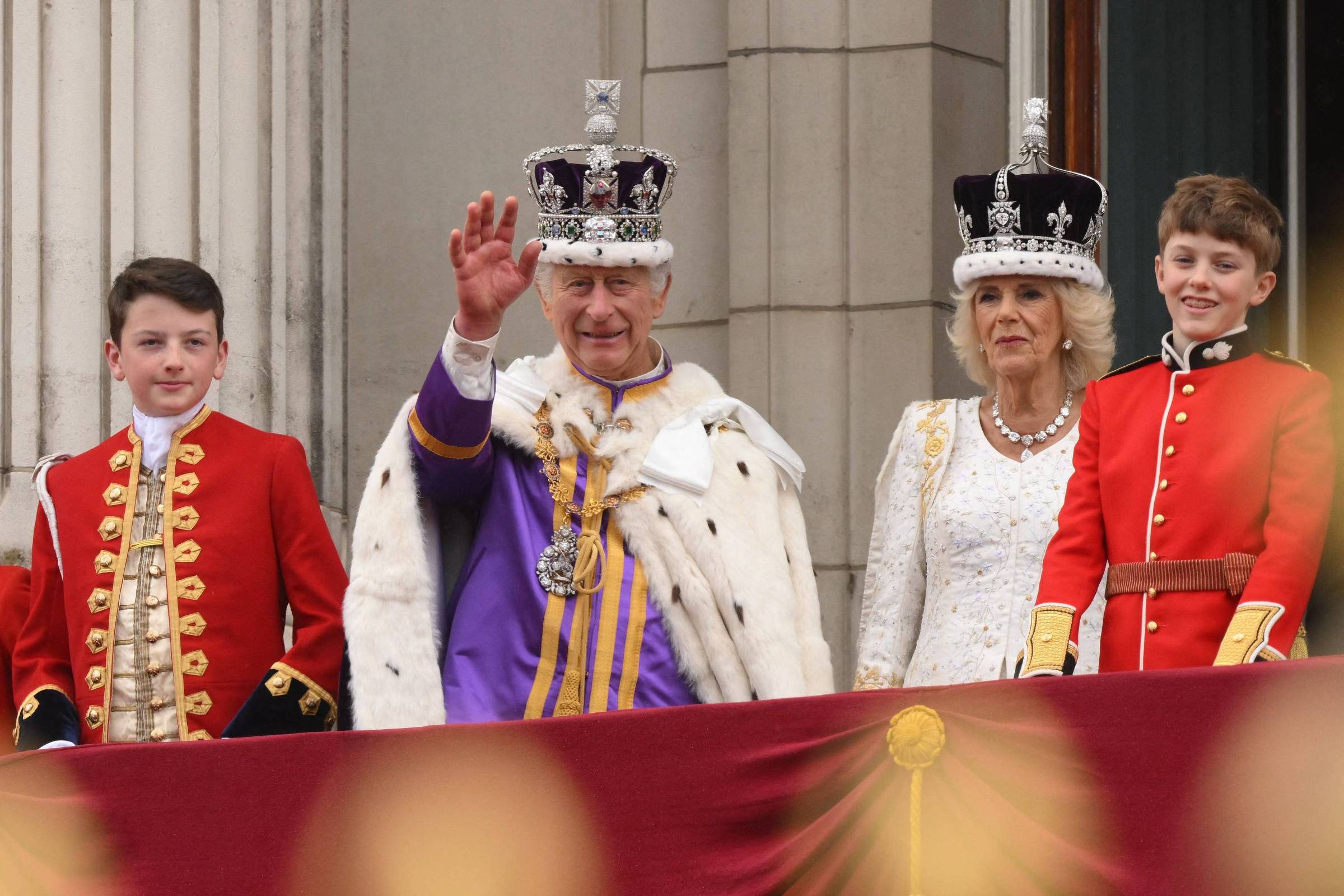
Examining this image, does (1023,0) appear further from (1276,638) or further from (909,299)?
→ (1276,638)

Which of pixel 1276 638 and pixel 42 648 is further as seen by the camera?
pixel 42 648

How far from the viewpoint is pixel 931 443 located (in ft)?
15.8

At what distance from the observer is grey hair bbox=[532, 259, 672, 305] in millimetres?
4613

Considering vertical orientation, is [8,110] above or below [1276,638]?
above

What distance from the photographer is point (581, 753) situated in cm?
356

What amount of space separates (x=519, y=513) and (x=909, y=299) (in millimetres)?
2285

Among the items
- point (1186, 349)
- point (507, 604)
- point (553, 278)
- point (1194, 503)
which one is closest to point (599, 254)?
point (553, 278)

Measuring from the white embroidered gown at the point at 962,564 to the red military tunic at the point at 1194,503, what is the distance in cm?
43

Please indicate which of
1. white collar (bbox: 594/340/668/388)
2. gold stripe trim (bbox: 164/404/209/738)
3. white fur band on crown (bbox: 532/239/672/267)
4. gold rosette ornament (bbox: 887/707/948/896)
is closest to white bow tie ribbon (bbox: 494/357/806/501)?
white collar (bbox: 594/340/668/388)

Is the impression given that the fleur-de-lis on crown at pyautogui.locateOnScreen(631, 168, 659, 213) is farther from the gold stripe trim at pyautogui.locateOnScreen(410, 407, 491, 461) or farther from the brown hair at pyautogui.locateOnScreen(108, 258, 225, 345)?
the brown hair at pyautogui.locateOnScreen(108, 258, 225, 345)

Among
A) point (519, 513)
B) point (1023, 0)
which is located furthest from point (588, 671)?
point (1023, 0)

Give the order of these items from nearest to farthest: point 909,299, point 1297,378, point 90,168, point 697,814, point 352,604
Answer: point 697,814 → point 1297,378 → point 352,604 → point 90,168 → point 909,299

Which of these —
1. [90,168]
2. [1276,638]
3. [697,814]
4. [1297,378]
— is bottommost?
[697,814]

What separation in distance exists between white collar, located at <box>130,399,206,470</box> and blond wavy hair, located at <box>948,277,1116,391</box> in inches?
63.0
